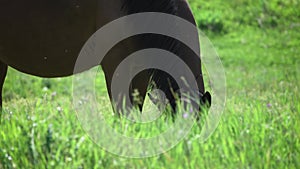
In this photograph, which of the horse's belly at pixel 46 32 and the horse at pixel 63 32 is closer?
the horse at pixel 63 32

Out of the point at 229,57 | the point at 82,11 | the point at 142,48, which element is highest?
the point at 82,11

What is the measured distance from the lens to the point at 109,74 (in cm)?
526

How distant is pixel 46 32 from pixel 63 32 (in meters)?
0.16

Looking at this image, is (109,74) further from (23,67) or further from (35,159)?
(35,159)

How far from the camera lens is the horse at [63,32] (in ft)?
16.2

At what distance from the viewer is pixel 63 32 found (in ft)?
17.4

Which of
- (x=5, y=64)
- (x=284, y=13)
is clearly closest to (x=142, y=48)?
(x=5, y=64)

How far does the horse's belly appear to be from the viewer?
5.25 metres

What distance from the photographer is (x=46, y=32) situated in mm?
5336

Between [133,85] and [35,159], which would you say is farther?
[133,85]

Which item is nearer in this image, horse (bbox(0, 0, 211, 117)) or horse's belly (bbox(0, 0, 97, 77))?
horse (bbox(0, 0, 211, 117))

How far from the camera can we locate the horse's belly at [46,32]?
5.25 m

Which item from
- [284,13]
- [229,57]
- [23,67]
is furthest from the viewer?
[284,13]

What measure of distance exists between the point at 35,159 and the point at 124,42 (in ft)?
7.30
